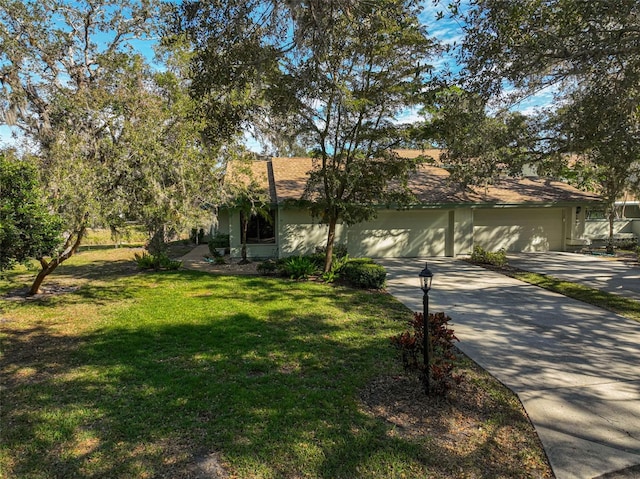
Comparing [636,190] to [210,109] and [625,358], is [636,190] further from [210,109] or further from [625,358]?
[210,109]

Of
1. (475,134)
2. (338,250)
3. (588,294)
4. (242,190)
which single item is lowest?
(588,294)

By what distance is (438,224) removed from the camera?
645 inches

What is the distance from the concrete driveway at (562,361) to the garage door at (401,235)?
5.81 meters

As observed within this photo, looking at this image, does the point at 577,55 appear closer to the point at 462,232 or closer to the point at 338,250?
the point at 338,250

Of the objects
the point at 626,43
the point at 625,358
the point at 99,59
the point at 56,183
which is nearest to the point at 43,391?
the point at 56,183

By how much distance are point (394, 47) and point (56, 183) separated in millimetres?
8140

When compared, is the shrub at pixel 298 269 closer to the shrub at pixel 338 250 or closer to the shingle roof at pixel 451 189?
the shrub at pixel 338 250

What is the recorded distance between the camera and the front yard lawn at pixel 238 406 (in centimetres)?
312

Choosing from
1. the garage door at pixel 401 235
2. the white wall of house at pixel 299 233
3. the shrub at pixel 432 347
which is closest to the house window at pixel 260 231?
the white wall of house at pixel 299 233

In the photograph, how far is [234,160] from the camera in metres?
12.8

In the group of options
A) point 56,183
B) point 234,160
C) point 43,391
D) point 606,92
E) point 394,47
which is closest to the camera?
point 43,391

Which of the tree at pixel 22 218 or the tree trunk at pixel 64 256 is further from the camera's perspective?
the tree trunk at pixel 64 256

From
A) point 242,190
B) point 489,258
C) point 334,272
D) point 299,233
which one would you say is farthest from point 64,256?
point 489,258

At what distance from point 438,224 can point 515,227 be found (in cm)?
376
